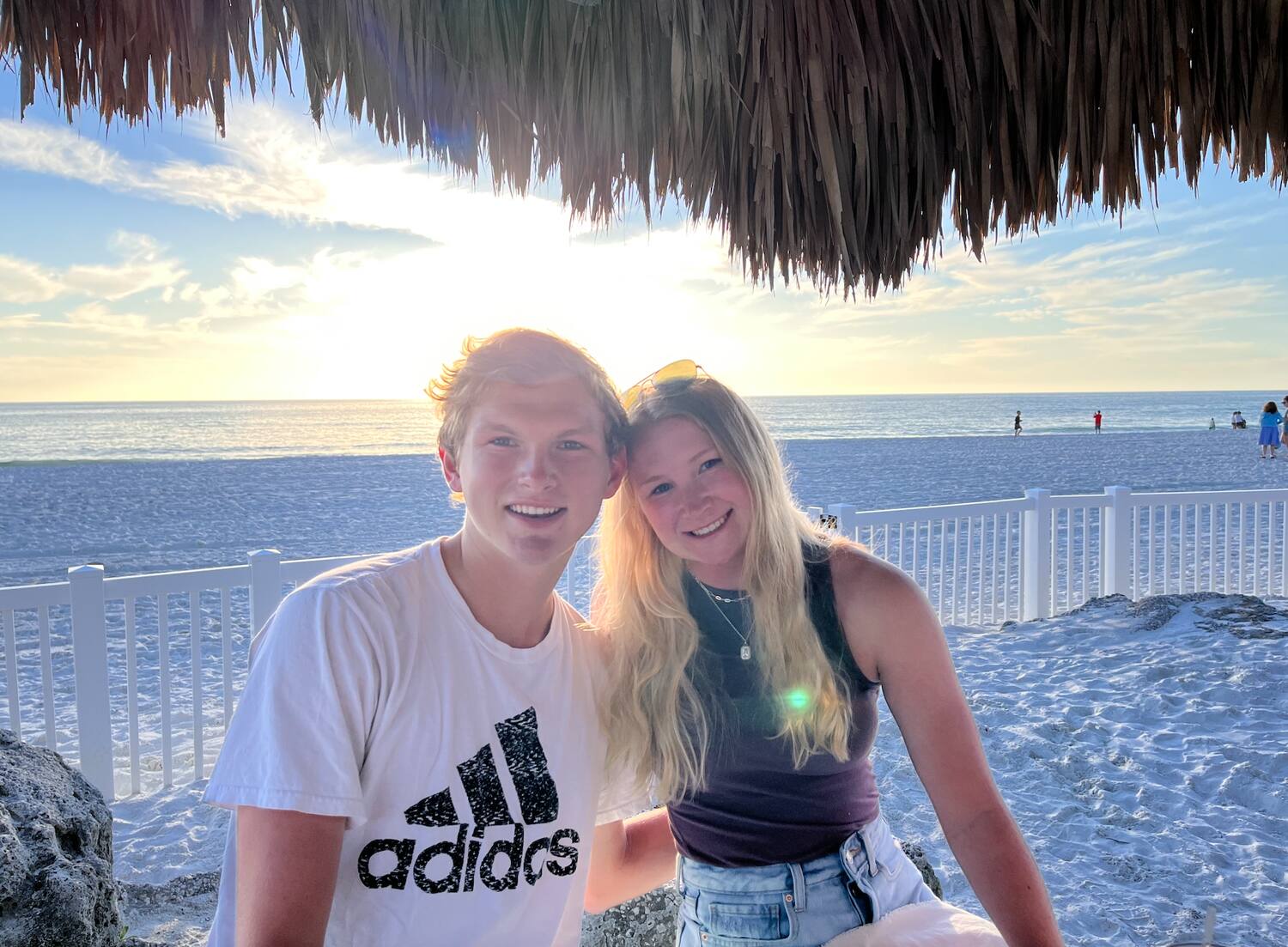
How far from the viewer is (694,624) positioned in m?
1.89

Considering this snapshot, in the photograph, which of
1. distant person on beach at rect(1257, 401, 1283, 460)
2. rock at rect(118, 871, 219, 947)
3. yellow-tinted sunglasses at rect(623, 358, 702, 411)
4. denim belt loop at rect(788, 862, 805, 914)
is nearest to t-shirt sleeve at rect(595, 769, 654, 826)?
denim belt loop at rect(788, 862, 805, 914)

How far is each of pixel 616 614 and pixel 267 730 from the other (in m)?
0.90

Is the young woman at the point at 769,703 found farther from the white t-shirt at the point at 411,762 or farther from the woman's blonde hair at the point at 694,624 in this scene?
the white t-shirt at the point at 411,762

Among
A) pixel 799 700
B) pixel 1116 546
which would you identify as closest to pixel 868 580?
pixel 799 700

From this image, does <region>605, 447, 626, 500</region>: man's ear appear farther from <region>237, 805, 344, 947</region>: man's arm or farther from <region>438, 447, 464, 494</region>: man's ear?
<region>237, 805, 344, 947</region>: man's arm

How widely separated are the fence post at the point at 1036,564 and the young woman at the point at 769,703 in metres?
5.73

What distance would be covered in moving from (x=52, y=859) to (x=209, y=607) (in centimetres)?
715

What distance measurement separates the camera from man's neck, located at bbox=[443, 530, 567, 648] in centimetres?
160

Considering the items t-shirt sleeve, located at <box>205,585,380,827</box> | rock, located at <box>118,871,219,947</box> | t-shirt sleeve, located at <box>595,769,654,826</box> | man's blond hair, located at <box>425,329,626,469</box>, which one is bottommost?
→ rock, located at <box>118,871,219,947</box>

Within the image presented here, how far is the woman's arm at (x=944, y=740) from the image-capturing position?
1.50 m

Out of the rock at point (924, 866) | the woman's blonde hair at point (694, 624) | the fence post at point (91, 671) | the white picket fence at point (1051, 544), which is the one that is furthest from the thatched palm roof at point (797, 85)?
the white picket fence at point (1051, 544)

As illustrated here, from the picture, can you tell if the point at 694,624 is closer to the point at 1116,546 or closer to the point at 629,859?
the point at 629,859

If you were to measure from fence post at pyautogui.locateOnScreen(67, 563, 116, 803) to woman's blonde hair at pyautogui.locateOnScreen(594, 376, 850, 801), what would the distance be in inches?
131

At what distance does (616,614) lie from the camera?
78.4 inches
